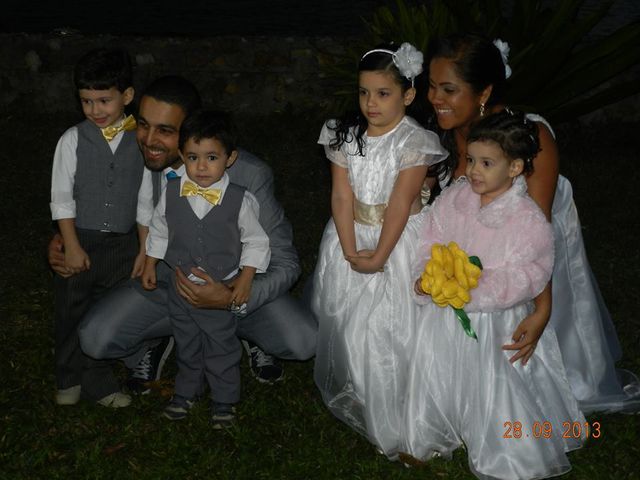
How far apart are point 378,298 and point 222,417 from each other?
0.97 m

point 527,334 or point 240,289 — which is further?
point 240,289

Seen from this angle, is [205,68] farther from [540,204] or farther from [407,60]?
[540,204]

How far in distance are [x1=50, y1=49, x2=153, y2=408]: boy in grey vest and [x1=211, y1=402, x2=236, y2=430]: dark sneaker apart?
0.48m

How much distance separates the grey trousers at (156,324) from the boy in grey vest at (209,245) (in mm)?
164

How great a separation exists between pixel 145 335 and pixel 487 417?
67.4 inches

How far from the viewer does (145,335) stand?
Result: 4.56m

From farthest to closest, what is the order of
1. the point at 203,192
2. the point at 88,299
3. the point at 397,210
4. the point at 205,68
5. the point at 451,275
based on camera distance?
1. the point at 205,68
2. the point at 88,299
3. the point at 203,192
4. the point at 397,210
5. the point at 451,275

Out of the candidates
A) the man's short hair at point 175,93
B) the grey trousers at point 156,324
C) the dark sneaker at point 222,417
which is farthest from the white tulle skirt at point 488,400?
the man's short hair at point 175,93

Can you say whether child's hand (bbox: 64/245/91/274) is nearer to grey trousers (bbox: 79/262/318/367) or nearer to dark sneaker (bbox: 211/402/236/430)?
grey trousers (bbox: 79/262/318/367)

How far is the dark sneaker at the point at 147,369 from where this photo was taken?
4754 mm

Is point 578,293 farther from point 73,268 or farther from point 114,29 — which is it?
point 114,29

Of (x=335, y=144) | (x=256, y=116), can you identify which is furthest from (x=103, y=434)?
(x=256, y=116)

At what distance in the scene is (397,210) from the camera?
3947 mm

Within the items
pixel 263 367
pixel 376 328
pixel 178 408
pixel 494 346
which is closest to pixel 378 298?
pixel 376 328
